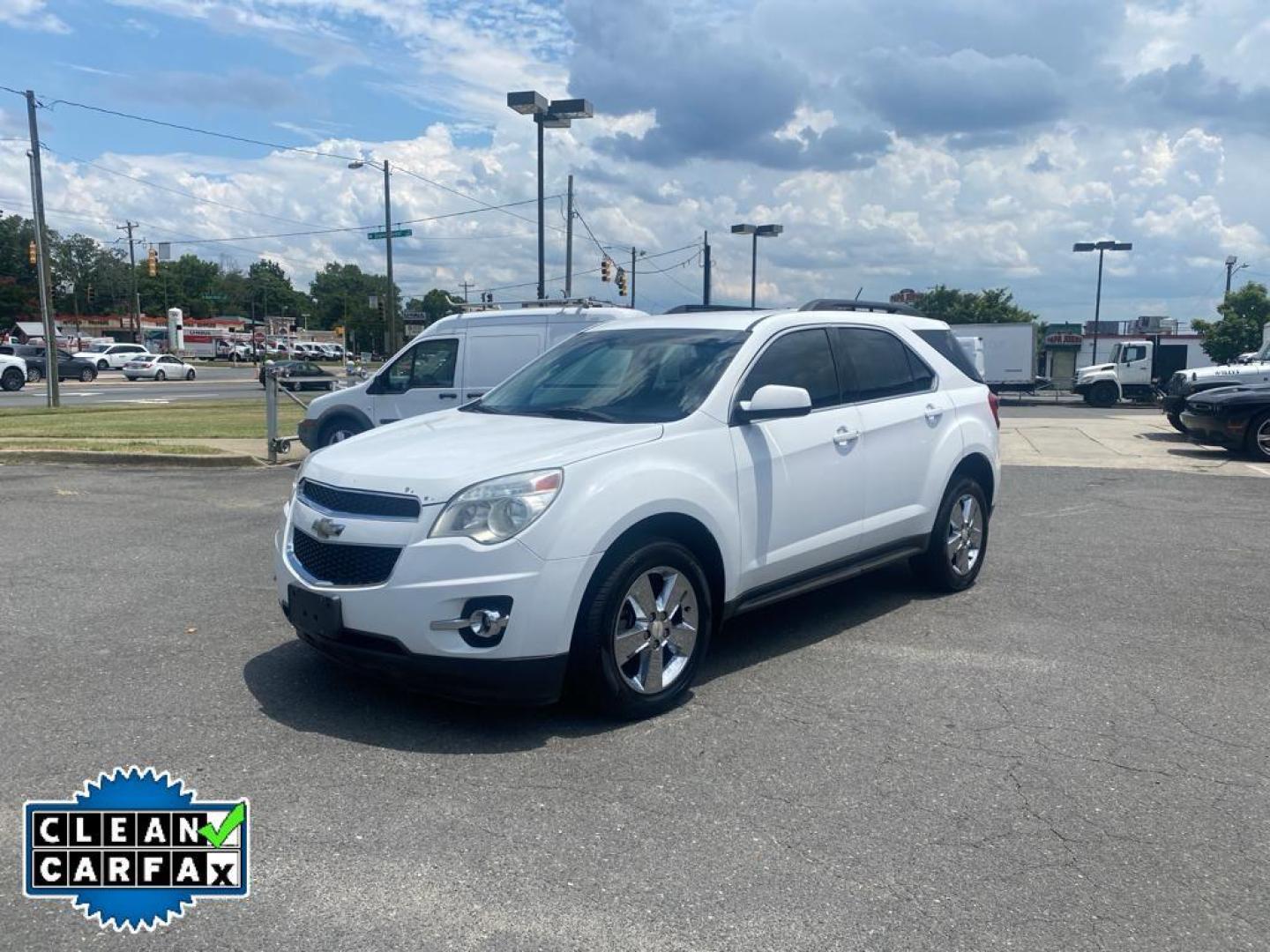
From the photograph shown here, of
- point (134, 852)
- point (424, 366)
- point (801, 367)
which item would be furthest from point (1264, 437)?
point (134, 852)

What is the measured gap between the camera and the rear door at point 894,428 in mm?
5922

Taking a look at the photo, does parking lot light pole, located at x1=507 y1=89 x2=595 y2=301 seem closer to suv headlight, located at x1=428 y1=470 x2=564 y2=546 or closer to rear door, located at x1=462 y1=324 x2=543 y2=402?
rear door, located at x1=462 y1=324 x2=543 y2=402

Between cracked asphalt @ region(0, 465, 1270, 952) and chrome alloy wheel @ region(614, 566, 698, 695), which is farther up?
chrome alloy wheel @ region(614, 566, 698, 695)

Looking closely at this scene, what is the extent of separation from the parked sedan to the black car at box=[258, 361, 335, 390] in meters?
10.7

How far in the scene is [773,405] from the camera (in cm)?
494

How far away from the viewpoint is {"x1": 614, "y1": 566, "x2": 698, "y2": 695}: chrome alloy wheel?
4445mm

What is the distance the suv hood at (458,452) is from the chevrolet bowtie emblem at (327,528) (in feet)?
0.58

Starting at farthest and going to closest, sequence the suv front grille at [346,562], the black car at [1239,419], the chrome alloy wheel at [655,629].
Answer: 1. the black car at [1239,419]
2. the chrome alloy wheel at [655,629]
3. the suv front grille at [346,562]

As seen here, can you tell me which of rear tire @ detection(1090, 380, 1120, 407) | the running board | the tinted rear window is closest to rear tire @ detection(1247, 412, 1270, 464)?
the tinted rear window

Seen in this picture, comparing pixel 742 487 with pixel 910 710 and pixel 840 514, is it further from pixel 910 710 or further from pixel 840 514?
pixel 910 710

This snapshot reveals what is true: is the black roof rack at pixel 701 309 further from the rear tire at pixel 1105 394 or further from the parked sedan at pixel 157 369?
the parked sedan at pixel 157 369

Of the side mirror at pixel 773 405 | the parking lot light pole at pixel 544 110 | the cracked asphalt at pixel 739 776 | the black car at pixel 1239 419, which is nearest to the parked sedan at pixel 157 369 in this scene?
the parking lot light pole at pixel 544 110

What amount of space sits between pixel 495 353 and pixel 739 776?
30.0 feet

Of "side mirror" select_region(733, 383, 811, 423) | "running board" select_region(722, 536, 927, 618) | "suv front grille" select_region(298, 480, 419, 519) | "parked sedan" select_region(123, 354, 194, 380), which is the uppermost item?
"side mirror" select_region(733, 383, 811, 423)
